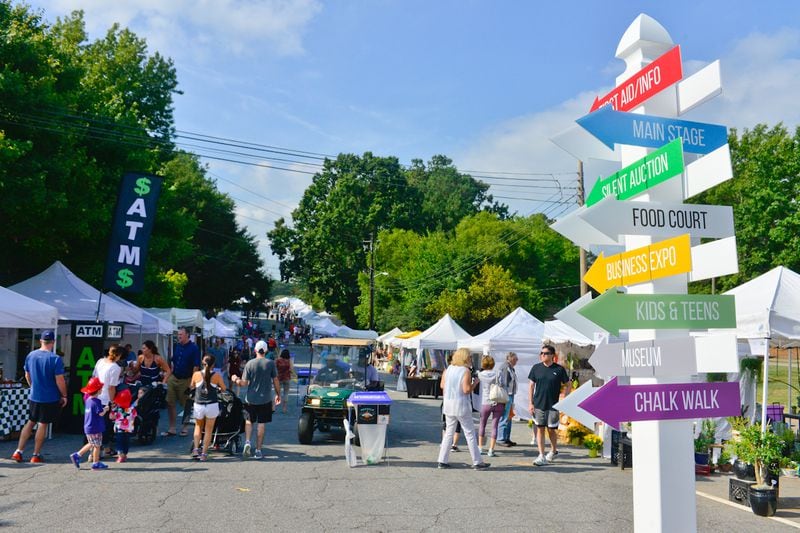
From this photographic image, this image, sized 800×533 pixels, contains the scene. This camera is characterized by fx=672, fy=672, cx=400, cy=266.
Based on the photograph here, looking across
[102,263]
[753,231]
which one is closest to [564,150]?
[102,263]

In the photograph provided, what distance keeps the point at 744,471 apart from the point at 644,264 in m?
7.33

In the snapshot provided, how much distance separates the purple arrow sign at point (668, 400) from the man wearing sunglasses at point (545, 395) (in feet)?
26.1

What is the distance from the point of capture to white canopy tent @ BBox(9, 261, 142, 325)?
51.7 feet

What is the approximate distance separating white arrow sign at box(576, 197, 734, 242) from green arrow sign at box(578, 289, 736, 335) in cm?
35

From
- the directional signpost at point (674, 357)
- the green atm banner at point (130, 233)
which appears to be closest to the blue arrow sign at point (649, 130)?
the directional signpost at point (674, 357)

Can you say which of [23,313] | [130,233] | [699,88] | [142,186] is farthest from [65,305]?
[699,88]

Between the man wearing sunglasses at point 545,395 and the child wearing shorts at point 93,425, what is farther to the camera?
Result: the man wearing sunglasses at point 545,395

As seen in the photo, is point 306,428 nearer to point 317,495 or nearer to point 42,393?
point 317,495

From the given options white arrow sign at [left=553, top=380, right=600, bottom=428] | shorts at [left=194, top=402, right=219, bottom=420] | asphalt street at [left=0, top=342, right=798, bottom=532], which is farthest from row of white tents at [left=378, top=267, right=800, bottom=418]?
shorts at [left=194, top=402, right=219, bottom=420]

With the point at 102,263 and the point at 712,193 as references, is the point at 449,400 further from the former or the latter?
the point at 712,193

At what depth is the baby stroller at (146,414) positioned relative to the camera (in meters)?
12.1

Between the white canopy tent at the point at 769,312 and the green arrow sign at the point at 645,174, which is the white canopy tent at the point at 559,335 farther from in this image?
the green arrow sign at the point at 645,174

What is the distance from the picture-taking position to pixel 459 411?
33.9 feet

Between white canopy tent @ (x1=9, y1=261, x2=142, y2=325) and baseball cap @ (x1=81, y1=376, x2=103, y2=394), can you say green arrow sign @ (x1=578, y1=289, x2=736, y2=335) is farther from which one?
white canopy tent @ (x1=9, y1=261, x2=142, y2=325)
